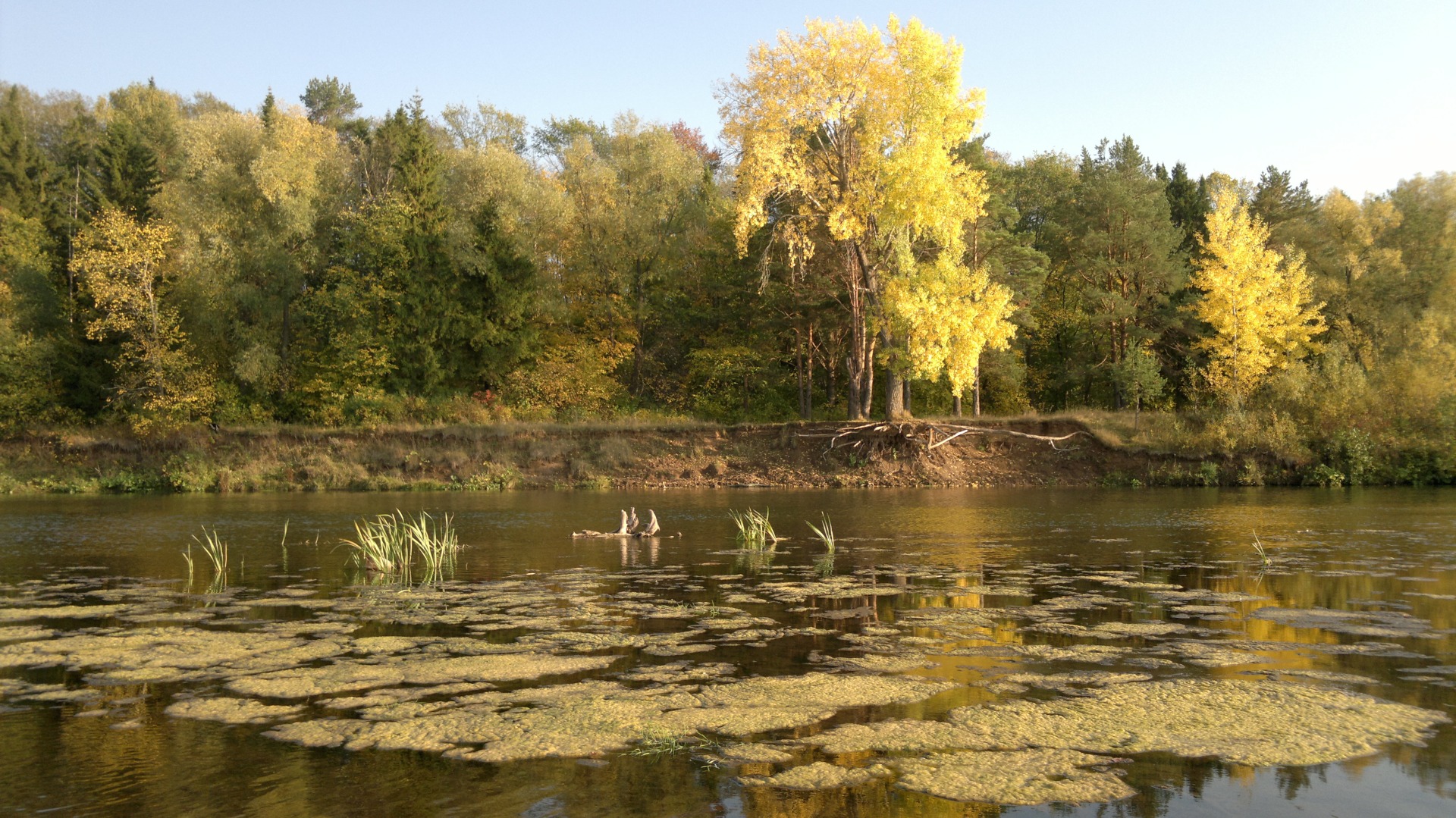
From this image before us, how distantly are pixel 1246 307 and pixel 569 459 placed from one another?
30.7 meters

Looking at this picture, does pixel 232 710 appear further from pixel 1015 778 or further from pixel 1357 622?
pixel 1357 622

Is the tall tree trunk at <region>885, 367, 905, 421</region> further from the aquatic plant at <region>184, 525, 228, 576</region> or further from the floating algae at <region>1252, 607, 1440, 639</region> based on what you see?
the floating algae at <region>1252, 607, 1440, 639</region>

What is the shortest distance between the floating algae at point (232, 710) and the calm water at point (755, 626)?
115mm

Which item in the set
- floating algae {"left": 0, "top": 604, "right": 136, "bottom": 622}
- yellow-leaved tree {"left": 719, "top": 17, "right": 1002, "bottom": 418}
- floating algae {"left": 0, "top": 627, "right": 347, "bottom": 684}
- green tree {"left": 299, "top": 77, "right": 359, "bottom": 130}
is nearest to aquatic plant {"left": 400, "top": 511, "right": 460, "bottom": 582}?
floating algae {"left": 0, "top": 604, "right": 136, "bottom": 622}

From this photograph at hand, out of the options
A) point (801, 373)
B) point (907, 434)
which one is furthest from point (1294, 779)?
point (801, 373)

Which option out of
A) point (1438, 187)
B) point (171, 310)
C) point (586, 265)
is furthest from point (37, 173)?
point (1438, 187)

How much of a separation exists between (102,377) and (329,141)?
18843 millimetres

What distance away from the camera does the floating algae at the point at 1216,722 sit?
21.4 ft

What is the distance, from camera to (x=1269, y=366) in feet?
136

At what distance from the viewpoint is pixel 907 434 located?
3906 cm

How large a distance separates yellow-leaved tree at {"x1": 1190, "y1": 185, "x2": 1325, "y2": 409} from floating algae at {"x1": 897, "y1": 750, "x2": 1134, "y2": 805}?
1515 inches

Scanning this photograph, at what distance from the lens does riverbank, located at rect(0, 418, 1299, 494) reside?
38969mm

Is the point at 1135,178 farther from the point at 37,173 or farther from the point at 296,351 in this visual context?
the point at 37,173

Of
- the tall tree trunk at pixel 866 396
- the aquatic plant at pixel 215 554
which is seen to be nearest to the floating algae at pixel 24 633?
the aquatic plant at pixel 215 554
